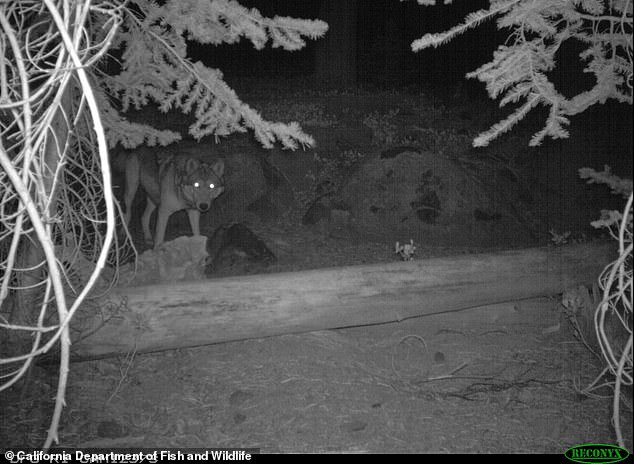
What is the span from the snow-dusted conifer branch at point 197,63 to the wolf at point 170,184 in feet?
11.2

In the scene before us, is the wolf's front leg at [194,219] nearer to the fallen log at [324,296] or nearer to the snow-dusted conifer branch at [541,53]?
the fallen log at [324,296]

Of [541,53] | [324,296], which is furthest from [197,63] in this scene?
[541,53]

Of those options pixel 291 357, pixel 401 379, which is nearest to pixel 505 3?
pixel 401 379

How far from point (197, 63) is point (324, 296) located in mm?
2249

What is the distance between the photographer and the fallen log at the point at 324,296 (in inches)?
Result: 167

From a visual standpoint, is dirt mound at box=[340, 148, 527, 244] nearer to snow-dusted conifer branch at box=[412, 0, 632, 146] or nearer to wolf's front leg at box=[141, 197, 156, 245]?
wolf's front leg at box=[141, 197, 156, 245]

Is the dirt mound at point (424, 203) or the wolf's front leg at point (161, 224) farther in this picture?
the dirt mound at point (424, 203)

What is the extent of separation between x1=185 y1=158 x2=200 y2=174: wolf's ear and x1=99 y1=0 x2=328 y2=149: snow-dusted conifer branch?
11.2 feet

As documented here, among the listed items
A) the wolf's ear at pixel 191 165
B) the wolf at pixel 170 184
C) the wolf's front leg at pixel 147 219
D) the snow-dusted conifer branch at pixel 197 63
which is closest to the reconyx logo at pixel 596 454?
the snow-dusted conifer branch at pixel 197 63

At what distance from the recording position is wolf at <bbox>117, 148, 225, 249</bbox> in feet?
26.6

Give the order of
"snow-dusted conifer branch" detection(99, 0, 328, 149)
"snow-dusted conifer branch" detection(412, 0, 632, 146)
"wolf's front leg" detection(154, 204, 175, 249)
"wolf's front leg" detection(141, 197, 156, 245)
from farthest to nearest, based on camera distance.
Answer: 1. "wolf's front leg" detection(141, 197, 156, 245)
2. "wolf's front leg" detection(154, 204, 175, 249)
3. "snow-dusted conifer branch" detection(99, 0, 328, 149)
4. "snow-dusted conifer branch" detection(412, 0, 632, 146)

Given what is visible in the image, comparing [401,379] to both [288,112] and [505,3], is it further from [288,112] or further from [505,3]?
[288,112]

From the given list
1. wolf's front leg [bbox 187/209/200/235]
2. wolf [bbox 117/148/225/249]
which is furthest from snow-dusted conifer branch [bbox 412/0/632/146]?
wolf's front leg [bbox 187/209/200/235]

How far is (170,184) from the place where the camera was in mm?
8250
